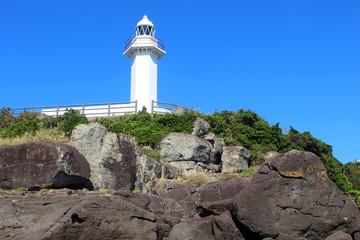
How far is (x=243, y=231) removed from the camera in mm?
13766

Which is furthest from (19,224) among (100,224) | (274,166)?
(274,166)

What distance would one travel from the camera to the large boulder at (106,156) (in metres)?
18.7

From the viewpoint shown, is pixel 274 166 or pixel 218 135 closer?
pixel 274 166

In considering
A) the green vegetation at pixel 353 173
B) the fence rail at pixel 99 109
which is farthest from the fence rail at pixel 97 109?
the green vegetation at pixel 353 173

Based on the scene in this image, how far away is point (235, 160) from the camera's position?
24188 millimetres

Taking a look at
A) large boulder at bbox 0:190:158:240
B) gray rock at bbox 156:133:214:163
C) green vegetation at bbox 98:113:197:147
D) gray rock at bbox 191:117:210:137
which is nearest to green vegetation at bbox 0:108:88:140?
green vegetation at bbox 98:113:197:147

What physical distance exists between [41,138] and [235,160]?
993 centimetres

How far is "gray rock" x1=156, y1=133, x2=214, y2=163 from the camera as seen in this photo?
2356 centimetres

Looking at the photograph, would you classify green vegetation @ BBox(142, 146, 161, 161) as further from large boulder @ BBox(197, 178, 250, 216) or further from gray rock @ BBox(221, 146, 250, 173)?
large boulder @ BBox(197, 178, 250, 216)

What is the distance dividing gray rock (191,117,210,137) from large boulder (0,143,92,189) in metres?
10.2

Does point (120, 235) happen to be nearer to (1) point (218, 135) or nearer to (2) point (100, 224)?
(2) point (100, 224)

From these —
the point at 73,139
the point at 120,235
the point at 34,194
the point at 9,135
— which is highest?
the point at 9,135

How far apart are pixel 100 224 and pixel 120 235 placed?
592mm

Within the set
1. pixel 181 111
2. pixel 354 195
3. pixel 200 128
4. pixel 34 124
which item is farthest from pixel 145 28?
pixel 354 195
